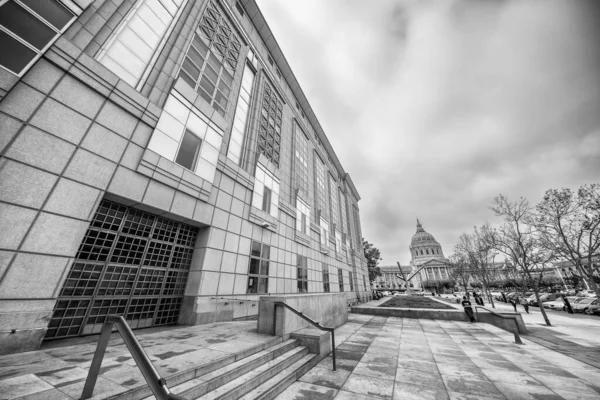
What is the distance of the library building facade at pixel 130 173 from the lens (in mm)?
5246

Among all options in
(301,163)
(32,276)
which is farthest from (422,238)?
(32,276)

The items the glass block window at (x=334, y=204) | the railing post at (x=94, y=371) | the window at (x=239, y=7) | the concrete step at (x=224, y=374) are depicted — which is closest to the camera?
the railing post at (x=94, y=371)

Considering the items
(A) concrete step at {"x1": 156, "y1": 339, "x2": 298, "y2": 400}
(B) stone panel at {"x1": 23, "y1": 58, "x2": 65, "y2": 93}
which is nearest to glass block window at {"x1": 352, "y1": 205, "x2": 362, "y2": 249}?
(A) concrete step at {"x1": 156, "y1": 339, "x2": 298, "y2": 400}

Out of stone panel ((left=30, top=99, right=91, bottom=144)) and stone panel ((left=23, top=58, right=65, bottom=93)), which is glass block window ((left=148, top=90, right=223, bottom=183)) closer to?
stone panel ((left=30, top=99, right=91, bottom=144))

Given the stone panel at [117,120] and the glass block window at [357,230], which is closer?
the stone panel at [117,120]

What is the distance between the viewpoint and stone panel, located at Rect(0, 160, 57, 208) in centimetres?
493

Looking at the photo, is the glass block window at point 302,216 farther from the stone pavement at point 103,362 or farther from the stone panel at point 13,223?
the stone panel at point 13,223

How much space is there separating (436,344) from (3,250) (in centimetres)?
1419

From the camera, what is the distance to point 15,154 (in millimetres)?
5137

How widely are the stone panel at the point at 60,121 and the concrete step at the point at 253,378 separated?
7.46m

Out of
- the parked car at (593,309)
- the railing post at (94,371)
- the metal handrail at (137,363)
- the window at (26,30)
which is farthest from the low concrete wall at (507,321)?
the window at (26,30)

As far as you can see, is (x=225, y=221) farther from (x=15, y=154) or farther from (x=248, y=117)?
(x=248, y=117)

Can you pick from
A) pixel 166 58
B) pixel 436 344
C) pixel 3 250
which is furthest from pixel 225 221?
pixel 436 344

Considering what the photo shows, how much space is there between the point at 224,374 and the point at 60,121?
7.98 m
